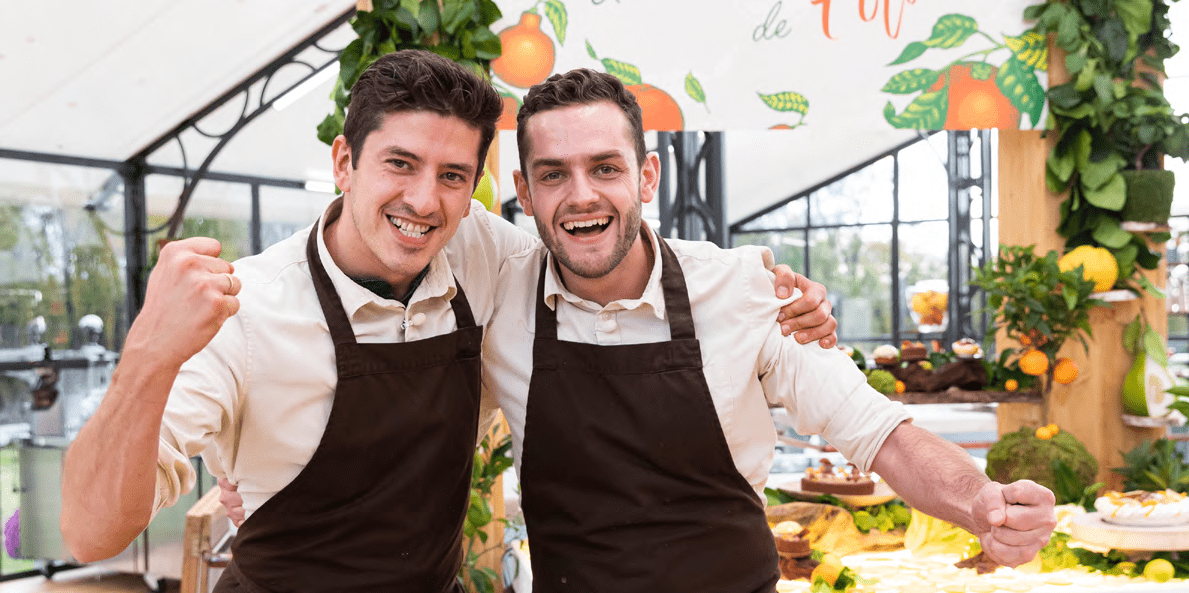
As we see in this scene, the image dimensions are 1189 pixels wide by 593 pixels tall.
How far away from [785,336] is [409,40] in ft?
5.99

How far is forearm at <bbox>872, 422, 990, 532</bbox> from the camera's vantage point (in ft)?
4.52

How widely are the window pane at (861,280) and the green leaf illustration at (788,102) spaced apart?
285 inches

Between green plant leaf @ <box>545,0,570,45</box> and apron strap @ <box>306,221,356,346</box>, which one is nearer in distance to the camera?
apron strap @ <box>306,221,356,346</box>

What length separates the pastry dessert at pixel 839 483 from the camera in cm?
332

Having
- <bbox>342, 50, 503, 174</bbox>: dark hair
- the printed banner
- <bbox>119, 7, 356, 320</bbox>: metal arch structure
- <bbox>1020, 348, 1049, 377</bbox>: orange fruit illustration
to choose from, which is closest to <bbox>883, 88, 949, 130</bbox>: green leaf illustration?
the printed banner

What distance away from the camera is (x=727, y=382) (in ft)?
5.70

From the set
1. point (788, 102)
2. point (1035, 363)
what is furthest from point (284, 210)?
point (1035, 363)

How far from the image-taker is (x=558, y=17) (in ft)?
10.4

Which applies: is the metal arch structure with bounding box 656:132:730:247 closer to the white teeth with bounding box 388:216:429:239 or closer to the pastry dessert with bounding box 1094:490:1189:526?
the pastry dessert with bounding box 1094:490:1189:526

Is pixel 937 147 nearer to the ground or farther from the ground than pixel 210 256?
farther from the ground

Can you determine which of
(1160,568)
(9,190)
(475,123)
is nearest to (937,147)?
(1160,568)

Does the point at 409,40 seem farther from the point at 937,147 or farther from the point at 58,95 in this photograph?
the point at 937,147

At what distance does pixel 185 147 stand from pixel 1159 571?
5.76m

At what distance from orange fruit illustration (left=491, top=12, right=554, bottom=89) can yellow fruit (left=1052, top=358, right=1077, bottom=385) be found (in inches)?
86.8
